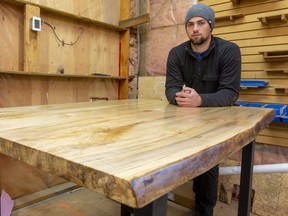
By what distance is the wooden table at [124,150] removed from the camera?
0.38 meters

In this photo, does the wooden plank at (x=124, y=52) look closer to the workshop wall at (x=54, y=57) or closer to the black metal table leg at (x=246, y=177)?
the workshop wall at (x=54, y=57)

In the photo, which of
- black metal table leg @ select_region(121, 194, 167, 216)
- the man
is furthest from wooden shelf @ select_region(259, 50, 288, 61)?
black metal table leg @ select_region(121, 194, 167, 216)

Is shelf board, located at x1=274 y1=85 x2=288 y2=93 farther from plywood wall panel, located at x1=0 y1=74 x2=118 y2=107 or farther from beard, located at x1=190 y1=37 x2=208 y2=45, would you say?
plywood wall panel, located at x1=0 y1=74 x2=118 y2=107

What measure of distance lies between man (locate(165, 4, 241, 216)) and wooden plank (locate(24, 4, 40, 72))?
111cm

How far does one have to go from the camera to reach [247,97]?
2105 mm

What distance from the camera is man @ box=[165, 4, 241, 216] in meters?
1.59

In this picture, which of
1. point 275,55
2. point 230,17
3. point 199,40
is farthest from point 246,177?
point 230,17

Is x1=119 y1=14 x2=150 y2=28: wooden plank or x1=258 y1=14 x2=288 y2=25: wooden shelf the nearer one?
x1=258 y1=14 x2=288 y2=25: wooden shelf

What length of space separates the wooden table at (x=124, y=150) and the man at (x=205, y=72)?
2.54 feet

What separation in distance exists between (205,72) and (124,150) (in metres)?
1.34

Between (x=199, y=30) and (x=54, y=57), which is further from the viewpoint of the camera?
(x=54, y=57)

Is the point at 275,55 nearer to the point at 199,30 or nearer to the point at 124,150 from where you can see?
the point at 199,30

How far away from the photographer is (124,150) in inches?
19.6

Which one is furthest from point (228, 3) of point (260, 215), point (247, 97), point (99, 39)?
point (260, 215)
